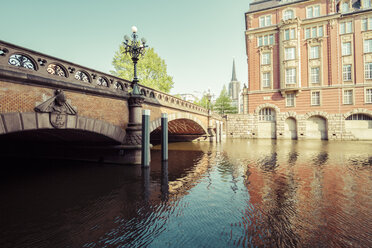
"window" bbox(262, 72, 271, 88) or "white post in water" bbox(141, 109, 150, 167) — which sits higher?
"window" bbox(262, 72, 271, 88)

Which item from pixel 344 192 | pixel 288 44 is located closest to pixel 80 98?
pixel 344 192

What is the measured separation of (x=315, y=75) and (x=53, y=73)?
1149 inches

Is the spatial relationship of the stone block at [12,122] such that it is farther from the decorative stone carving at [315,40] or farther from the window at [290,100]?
the decorative stone carving at [315,40]

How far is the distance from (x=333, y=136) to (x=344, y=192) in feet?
79.2

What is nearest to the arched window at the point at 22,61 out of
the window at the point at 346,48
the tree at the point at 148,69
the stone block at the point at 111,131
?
the stone block at the point at 111,131

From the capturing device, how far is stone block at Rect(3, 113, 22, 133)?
4.56 meters

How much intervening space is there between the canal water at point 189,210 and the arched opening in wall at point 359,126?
72.9ft

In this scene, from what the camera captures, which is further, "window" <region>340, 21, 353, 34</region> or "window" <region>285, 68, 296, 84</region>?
"window" <region>285, 68, 296, 84</region>

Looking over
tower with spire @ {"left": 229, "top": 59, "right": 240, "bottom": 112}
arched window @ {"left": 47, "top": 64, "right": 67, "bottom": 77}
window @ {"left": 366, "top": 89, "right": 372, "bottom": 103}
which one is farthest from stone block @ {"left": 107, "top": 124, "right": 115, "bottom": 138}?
tower with spire @ {"left": 229, "top": 59, "right": 240, "bottom": 112}

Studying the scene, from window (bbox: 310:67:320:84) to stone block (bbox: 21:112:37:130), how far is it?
96.7 feet

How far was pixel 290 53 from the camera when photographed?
2505cm

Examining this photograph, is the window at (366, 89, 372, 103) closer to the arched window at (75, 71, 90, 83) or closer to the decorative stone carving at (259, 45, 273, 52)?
the decorative stone carving at (259, 45, 273, 52)

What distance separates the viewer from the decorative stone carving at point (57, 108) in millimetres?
5391

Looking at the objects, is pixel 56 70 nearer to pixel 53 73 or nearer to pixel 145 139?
pixel 53 73
